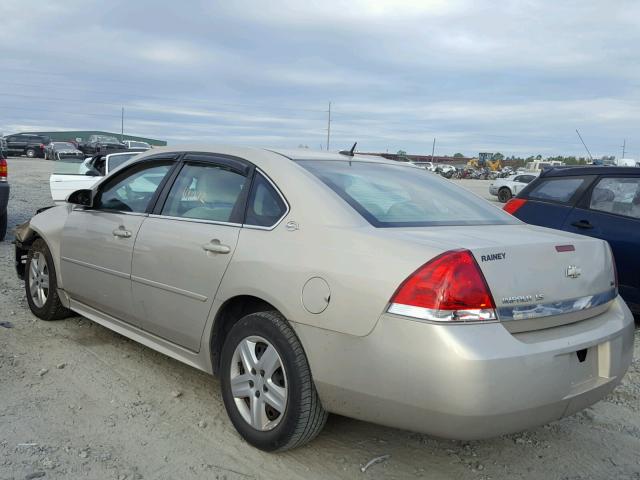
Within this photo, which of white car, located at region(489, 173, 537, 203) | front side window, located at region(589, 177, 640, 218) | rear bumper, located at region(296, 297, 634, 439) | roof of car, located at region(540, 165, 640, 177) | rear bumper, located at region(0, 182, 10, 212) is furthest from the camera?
white car, located at region(489, 173, 537, 203)

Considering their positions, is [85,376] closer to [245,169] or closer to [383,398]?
[245,169]

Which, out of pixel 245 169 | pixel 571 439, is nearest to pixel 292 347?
pixel 245 169

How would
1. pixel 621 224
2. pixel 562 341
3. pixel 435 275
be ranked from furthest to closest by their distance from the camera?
1. pixel 621 224
2. pixel 562 341
3. pixel 435 275

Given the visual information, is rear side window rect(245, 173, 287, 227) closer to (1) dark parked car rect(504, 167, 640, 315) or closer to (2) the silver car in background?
(2) the silver car in background

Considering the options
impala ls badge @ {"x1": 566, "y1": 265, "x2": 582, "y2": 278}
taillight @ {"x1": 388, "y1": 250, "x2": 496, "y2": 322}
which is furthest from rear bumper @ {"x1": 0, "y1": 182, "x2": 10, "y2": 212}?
impala ls badge @ {"x1": 566, "y1": 265, "x2": 582, "y2": 278}

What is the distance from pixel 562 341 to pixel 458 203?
1212 mm

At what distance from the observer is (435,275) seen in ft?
8.16

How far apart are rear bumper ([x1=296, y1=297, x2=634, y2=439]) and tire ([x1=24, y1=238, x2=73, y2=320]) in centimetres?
295

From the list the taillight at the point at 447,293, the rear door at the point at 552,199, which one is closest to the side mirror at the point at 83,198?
the taillight at the point at 447,293

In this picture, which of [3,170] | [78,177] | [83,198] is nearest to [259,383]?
[83,198]

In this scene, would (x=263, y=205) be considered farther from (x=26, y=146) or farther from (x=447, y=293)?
(x=26, y=146)

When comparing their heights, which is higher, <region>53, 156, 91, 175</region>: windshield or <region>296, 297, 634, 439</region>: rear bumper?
<region>53, 156, 91, 175</region>: windshield

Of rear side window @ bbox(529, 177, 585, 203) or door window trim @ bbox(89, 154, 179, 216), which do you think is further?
rear side window @ bbox(529, 177, 585, 203)

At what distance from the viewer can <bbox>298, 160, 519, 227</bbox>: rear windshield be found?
3.11 m
